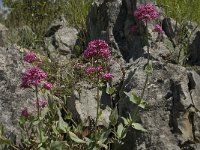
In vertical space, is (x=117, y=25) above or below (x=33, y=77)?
above

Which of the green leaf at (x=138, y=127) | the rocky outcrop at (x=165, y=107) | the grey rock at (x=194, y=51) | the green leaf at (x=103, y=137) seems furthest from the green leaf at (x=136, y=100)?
the grey rock at (x=194, y=51)

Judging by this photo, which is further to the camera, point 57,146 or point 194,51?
point 194,51

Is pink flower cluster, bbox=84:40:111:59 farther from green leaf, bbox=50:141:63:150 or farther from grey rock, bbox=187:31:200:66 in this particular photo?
grey rock, bbox=187:31:200:66

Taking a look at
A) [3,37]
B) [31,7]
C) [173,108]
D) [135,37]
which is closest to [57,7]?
[31,7]

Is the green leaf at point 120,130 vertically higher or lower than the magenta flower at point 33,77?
lower

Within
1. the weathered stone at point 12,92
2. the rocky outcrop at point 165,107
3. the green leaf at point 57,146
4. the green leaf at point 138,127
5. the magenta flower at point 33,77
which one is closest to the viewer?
the magenta flower at point 33,77

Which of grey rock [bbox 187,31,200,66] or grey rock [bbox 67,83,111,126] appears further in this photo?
grey rock [bbox 187,31,200,66]

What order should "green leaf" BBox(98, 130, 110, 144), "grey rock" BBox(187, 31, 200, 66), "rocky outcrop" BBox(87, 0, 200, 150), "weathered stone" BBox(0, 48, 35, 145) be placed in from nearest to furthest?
"green leaf" BBox(98, 130, 110, 144) → "rocky outcrop" BBox(87, 0, 200, 150) → "weathered stone" BBox(0, 48, 35, 145) → "grey rock" BBox(187, 31, 200, 66)

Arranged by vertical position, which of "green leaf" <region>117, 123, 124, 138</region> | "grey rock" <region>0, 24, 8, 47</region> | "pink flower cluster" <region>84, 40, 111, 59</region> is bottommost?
"green leaf" <region>117, 123, 124, 138</region>

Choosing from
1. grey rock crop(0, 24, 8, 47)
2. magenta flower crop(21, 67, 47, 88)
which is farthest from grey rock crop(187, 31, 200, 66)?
grey rock crop(0, 24, 8, 47)

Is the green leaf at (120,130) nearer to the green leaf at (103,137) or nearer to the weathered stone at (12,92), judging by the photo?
the green leaf at (103,137)

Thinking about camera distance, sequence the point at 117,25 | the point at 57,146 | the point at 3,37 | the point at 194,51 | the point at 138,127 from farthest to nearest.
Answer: the point at 3,37, the point at 117,25, the point at 194,51, the point at 138,127, the point at 57,146

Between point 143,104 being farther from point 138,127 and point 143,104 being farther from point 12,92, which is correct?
point 12,92

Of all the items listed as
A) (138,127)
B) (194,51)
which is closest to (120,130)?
(138,127)
